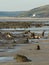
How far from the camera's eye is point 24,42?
3456 cm

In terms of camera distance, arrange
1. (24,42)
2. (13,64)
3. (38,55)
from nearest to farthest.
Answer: (13,64) → (38,55) → (24,42)

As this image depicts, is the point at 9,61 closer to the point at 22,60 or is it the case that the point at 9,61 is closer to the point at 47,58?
the point at 22,60

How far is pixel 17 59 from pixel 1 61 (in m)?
1.11

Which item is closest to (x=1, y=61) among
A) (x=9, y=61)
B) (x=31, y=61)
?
(x=9, y=61)

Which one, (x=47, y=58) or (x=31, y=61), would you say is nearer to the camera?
(x=31, y=61)

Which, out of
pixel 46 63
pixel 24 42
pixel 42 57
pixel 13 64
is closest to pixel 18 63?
pixel 13 64

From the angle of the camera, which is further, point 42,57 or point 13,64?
point 42,57

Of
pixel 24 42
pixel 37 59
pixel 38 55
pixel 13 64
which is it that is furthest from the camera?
pixel 24 42

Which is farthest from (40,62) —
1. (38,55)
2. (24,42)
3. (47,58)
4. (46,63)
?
(24,42)

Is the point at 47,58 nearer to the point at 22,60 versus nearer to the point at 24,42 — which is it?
the point at 22,60

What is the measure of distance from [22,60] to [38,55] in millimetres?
3687

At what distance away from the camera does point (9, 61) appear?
20.8m

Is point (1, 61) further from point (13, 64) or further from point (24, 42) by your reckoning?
point (24, 42)

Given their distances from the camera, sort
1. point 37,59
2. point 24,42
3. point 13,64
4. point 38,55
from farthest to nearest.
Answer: point 24,42
point 38,55
point 37,59
point 13,64
